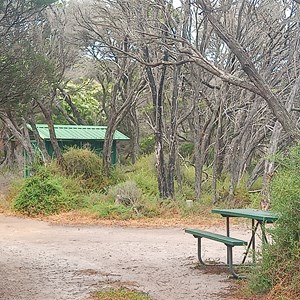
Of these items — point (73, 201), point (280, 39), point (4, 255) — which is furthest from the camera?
point (73, 201)

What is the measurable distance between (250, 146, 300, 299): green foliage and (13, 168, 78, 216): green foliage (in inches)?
400

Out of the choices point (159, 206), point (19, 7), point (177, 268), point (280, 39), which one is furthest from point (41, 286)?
point (280, 39)

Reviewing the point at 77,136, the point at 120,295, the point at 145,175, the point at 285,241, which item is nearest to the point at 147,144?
the point at 77,136

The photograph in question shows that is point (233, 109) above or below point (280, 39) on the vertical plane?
below

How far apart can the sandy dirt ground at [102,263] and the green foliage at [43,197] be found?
7.52 feet

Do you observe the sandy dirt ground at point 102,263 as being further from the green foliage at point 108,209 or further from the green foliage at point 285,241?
the green foliage at point 108,209

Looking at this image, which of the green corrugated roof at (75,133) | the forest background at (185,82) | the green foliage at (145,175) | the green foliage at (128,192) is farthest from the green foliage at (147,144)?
the green foliage at (128,192)

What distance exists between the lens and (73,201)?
16250 millimetres

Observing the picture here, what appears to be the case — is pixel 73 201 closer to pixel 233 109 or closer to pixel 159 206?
pixel 159 206

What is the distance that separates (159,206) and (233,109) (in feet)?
11.1

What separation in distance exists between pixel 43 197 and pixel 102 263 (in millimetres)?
7441

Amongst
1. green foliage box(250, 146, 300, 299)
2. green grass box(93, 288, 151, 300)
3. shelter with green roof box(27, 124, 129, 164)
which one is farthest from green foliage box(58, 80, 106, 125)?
green foliage box(250, 146, 300, 299)

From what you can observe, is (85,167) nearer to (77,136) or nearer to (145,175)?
(145,175)

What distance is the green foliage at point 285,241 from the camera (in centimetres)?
569
